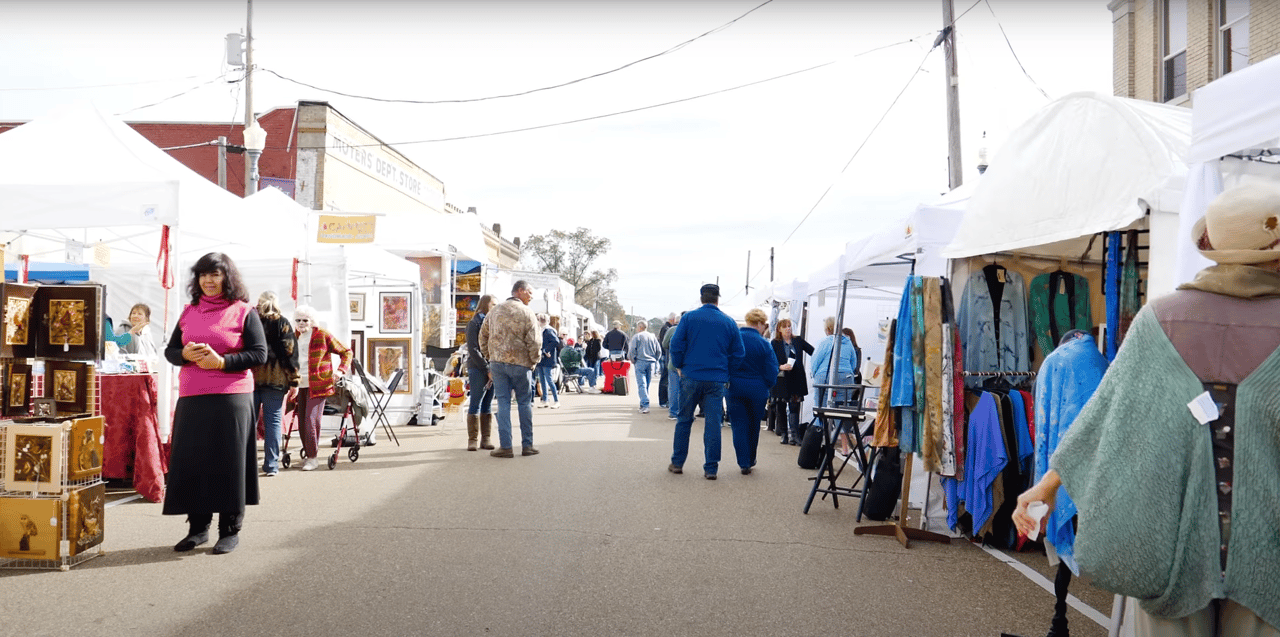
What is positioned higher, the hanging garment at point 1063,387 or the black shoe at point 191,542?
the hanging garment at point 1063,387

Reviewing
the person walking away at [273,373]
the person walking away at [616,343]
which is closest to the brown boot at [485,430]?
the person walking away at [273,373]

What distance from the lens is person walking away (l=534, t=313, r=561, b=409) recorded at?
18250mm

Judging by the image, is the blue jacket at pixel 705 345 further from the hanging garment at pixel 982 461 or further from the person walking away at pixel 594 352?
the person walking away at pixel 594 352

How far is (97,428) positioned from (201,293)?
42.8 inches

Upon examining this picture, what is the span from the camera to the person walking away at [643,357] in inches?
739

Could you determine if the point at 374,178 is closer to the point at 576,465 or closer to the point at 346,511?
the point at 576,465

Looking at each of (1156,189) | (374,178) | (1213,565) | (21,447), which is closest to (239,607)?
(21,447)

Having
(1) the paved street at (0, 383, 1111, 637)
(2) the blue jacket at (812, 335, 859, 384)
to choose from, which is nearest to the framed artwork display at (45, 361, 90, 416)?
(1) the paved street at (0, 383, 1111, 637)

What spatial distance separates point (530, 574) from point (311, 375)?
5134 mm

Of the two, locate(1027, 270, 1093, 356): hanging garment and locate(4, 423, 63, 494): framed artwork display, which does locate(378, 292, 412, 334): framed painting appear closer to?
locate(4, 423, 63, 494): framed artwork display

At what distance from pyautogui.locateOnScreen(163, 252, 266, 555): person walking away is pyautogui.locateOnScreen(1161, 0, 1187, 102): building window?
16.7 metres

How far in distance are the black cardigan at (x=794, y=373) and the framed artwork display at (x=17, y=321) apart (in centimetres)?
941

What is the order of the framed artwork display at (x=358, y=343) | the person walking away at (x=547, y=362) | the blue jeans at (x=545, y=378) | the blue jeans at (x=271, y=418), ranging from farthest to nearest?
the blue jeans at (x=545, y=378)
the person walking away at (x=547, y=362)
the framed artwork display at (x=358, y=343)
the blue jeans at (x=271, y=418)

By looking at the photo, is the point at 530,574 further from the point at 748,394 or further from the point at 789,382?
the point at 789,382
